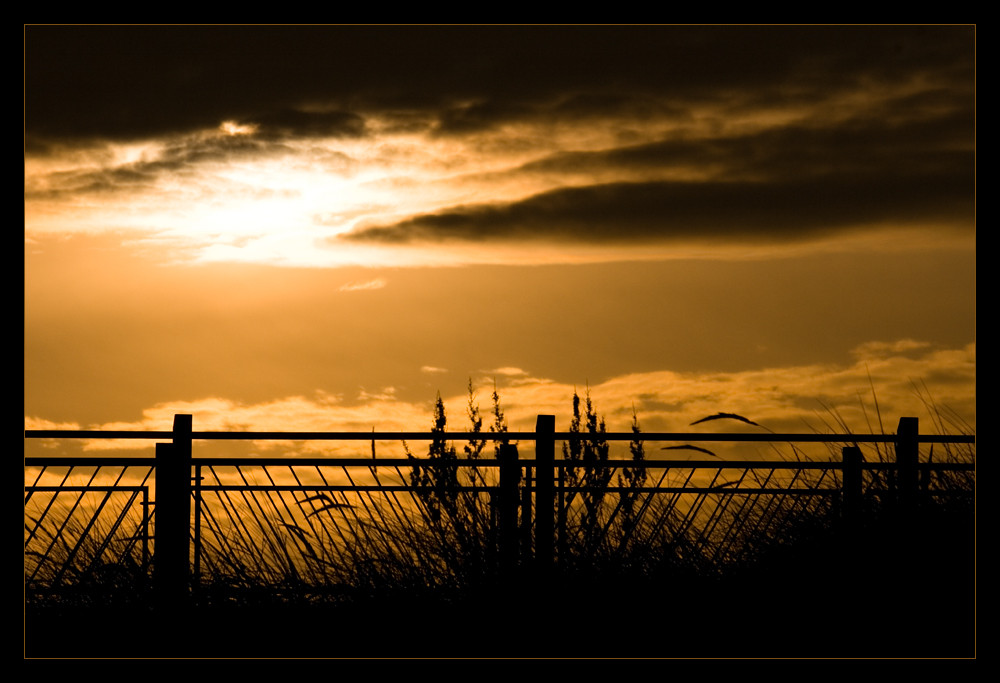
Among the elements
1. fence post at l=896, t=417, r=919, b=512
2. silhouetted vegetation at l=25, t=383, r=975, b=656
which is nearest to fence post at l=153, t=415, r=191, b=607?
silhouetted vegetation at l=25, t=383, r=975, b=656

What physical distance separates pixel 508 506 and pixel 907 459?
3.02 meters

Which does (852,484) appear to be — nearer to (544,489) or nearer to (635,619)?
(635,619)

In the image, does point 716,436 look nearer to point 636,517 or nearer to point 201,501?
point 636,517

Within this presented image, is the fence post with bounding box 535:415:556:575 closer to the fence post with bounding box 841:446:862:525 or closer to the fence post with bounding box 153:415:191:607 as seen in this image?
the fence post with bounding box 841:446:862:525

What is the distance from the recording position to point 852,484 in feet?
22.8

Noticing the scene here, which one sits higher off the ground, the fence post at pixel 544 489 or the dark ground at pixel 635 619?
the fence post at pixel 544 489

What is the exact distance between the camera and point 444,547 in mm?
6090

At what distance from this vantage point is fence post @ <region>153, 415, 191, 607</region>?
6215 mm

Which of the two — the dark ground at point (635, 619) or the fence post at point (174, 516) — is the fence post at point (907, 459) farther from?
the fence post at point (174, 516)

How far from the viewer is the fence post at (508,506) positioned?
6.11 metres

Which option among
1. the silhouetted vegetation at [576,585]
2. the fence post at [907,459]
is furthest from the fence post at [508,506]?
the fence post at [907,459]

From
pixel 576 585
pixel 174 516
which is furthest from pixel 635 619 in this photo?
pixel 174 516

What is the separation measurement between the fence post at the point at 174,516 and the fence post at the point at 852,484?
454cm

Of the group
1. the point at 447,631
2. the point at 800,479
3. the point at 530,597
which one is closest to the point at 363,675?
the point at 447,631
